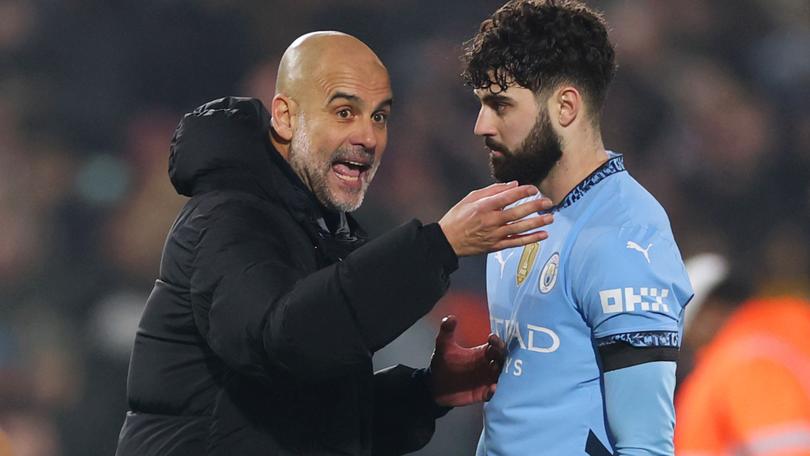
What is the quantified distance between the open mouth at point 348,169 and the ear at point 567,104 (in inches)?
16.2

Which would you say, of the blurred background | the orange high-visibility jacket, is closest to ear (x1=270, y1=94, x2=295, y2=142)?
the orange high-visibility jacket

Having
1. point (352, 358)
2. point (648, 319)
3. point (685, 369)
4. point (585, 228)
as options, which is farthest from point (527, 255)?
point (685, 369)

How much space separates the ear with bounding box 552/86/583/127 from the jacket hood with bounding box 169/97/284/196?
523mm

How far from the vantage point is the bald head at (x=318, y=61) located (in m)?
2.05

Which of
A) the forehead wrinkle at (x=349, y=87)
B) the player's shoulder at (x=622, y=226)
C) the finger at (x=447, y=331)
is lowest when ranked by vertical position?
the finger at (x=447, y=331)

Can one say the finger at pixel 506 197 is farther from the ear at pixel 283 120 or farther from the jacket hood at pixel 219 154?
the ear at pixel 283 120

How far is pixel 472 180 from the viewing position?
4.73 meters

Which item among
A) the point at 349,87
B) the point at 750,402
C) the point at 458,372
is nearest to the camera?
the point at 349,87

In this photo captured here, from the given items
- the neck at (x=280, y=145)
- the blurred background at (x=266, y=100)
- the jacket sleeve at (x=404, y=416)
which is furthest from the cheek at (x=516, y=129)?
the blurred background at (x=266, y=100)

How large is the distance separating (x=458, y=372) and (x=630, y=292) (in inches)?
21.9

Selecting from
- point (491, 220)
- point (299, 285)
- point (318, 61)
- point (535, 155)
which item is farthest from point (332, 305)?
point (318, 61)

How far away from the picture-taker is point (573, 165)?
6.27ft

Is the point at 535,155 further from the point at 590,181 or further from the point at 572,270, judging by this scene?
the point at 572,270

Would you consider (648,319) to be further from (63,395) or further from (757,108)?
(757,108)
